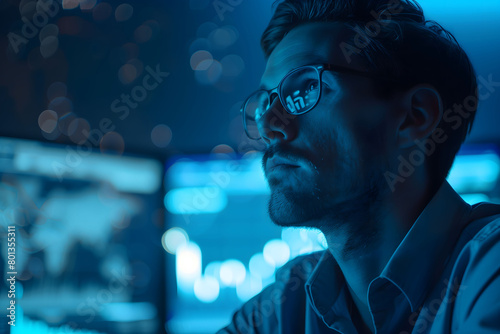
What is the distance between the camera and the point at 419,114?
0.83m

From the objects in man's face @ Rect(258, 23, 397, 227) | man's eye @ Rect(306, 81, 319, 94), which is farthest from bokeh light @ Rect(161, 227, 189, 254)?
man's eye @ Rect(306, 81, 319, 94)

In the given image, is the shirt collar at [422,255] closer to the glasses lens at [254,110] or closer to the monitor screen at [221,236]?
the glasses lens at [254,110]

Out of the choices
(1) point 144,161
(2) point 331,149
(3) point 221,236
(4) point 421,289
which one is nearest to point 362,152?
(2) point 331,149

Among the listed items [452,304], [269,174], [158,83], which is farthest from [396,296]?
[158,83]

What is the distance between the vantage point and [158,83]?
1578 millimetres

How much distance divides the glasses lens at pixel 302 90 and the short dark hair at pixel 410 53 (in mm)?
96

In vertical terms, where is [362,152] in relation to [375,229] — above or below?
above

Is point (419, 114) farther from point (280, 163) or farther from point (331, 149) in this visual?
point (280, 163)

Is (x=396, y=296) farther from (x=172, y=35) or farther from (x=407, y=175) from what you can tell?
(x=172, y=35)

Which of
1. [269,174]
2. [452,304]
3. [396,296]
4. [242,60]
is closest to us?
[452,304]

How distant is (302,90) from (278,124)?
0.28ft

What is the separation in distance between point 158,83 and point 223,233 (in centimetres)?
64

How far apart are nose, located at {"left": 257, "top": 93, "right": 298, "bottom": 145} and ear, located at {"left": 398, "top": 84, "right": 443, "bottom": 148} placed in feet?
0.71

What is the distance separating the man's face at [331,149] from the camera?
2.65 ft
